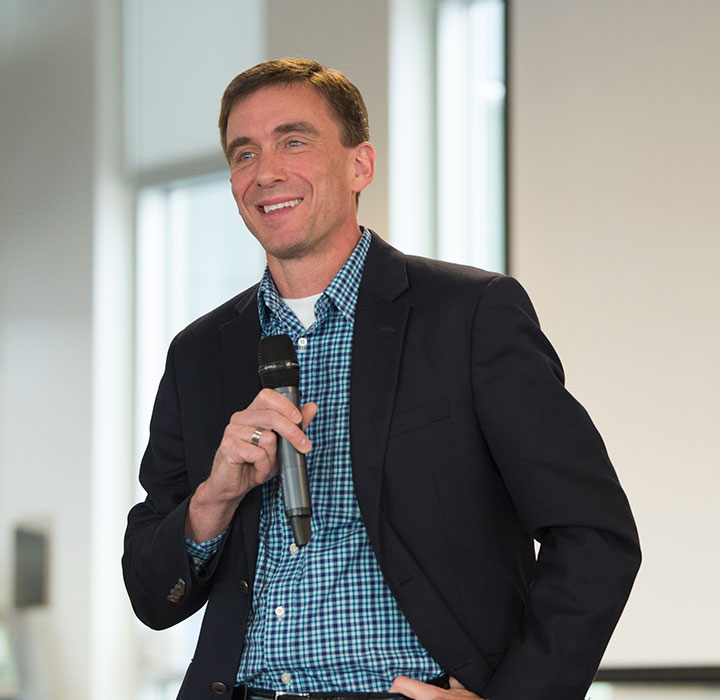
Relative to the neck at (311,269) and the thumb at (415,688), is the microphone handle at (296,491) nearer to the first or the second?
the thumb at (415,688)

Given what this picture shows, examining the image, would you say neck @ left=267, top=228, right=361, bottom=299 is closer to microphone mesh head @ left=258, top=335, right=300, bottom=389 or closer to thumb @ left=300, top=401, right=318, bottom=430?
microphone mesh head @ left=258, top=335, right=300, bottom=389

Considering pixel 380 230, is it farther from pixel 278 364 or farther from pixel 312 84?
pixel 278 364

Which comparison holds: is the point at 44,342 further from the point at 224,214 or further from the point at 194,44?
the point at 194,44

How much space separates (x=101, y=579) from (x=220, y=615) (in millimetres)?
3022

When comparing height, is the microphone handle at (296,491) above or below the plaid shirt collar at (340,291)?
below

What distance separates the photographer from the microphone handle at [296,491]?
5.04ft

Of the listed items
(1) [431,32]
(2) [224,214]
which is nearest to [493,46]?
(1) [431,32]

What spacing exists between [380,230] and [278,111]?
1.89 meters

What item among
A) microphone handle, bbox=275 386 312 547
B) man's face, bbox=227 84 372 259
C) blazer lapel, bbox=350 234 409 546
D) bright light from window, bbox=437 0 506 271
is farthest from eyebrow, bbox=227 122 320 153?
bright light from window, bbox=437 0 506 271

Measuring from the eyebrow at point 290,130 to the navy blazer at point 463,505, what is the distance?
27 centimetres

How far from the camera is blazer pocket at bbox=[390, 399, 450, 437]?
1725 mm

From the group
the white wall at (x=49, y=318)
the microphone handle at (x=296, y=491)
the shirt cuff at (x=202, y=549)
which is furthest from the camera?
the white wall at (x=49, y=318)

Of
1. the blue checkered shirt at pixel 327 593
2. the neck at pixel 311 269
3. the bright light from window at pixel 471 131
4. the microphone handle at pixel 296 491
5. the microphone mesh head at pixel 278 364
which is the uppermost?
the bright light from window at pixel 471 131

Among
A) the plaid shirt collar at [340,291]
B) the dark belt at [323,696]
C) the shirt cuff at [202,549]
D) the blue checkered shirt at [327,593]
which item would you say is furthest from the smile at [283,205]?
the dark belt at [323,696]
